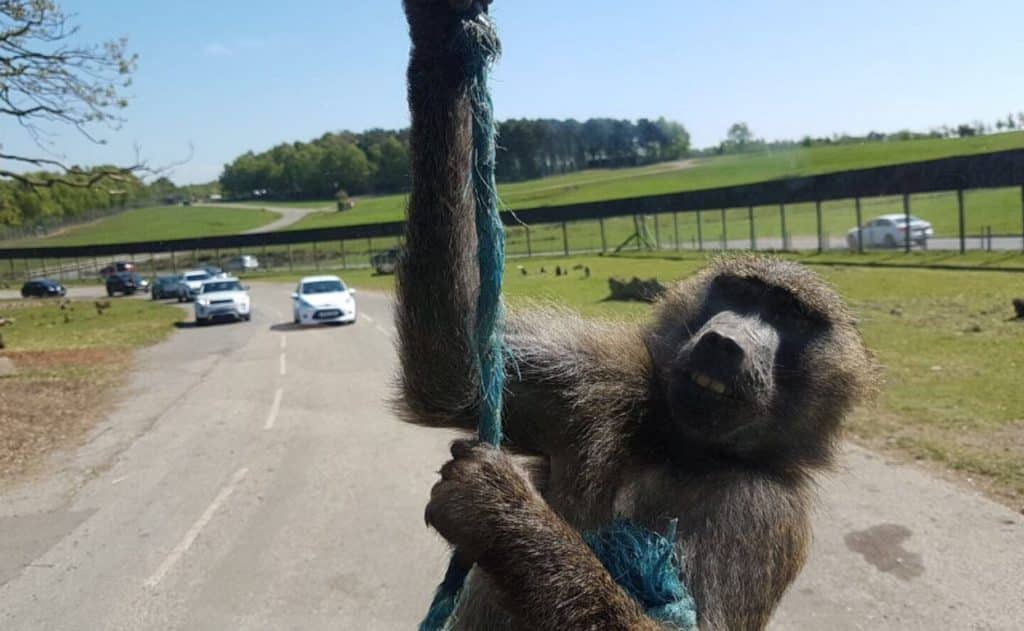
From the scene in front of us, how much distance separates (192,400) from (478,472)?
1296cm

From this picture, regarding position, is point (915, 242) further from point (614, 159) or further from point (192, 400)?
point (192, 400)

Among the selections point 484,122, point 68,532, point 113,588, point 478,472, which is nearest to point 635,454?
point 478,472

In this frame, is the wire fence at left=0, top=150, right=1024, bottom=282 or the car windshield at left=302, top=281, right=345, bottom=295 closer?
the wire fence at left=0, top=150, right=1024, bottom=282

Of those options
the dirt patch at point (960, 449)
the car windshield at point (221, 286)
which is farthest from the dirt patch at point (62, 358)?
the dirt patch at point (960, 449)

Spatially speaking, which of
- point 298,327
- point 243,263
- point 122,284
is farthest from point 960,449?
point 243,263

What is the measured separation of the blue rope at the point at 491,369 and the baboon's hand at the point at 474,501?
0.06 metres

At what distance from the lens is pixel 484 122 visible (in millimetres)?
2330

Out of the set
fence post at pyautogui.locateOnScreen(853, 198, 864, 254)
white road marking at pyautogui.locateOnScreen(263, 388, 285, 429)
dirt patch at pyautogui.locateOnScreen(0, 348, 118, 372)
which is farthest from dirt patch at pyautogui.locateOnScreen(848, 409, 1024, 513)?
fence post at pyautogui.locateOnScreen(853, 198, 864, 254)

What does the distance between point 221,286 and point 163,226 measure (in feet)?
195

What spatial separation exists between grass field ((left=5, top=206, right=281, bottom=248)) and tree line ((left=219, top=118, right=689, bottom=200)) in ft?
107

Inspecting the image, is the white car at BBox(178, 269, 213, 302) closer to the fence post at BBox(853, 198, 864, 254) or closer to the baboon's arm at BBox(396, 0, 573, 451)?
the fence post at BBox(853, 198, 864, 254)

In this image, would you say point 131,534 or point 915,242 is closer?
point 131,534

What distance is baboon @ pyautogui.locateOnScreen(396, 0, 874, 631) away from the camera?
235 centimetres

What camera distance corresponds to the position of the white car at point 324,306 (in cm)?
2548
